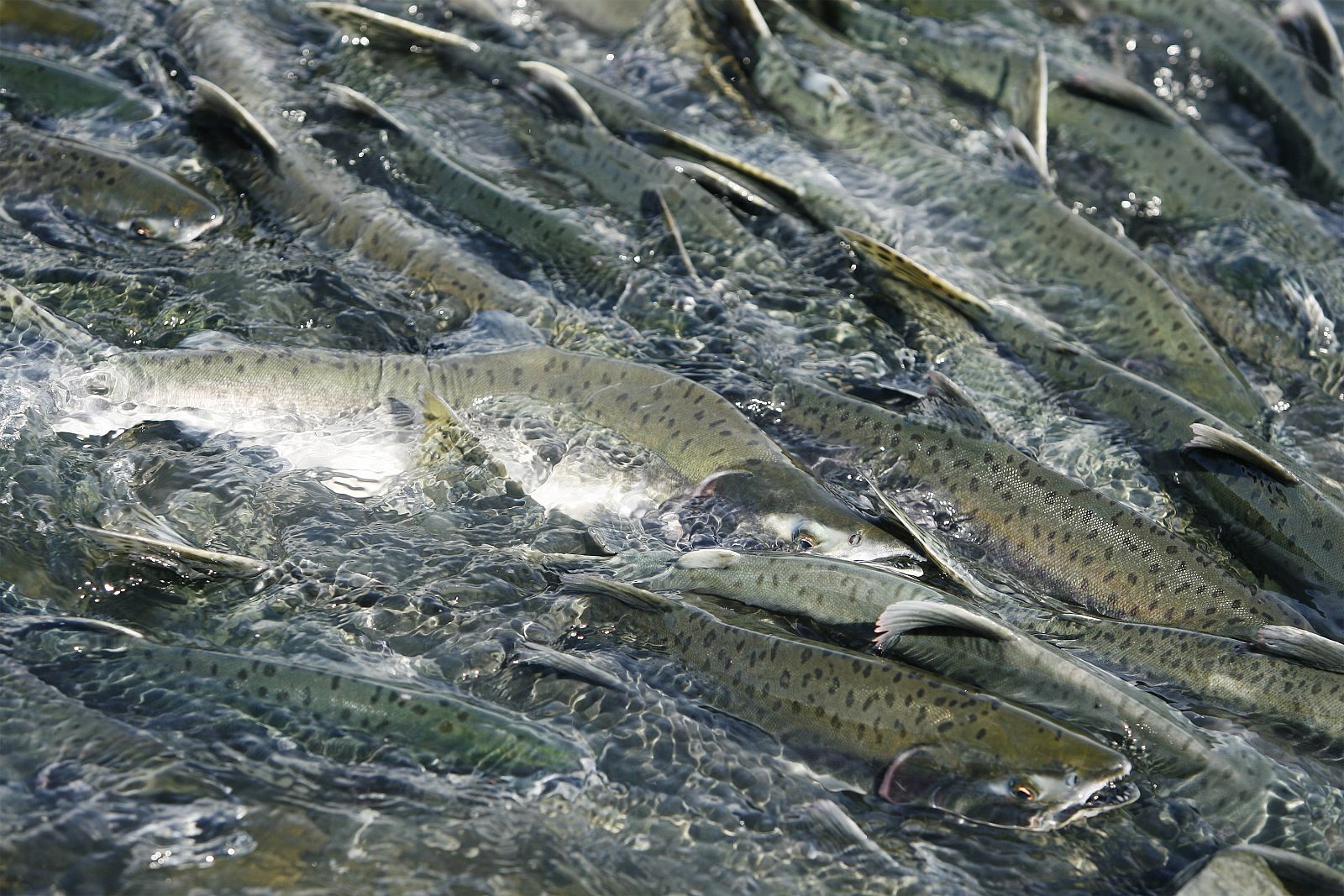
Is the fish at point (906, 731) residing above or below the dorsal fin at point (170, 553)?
above

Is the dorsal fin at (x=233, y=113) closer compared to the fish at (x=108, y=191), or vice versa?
the fish at (x=108, y=191)

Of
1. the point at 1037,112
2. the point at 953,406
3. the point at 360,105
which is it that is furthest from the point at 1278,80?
the point at 360,105

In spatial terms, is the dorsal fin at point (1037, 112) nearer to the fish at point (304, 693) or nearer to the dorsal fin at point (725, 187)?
the dorsal fin at point (725, 187)

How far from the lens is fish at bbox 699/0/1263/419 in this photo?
5.85m

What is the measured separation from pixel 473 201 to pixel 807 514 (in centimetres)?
279

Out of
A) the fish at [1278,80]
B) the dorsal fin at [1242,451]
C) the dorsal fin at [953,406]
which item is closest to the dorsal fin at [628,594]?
the dorsal fin at [953,406]

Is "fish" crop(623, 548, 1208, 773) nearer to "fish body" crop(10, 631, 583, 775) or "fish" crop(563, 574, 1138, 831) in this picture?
"fish" crop(563, 574, 1138, 831)

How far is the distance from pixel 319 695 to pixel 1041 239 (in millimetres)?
4355

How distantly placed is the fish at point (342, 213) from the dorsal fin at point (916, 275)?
1.44 metres

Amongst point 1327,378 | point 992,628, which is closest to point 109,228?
point 992,628

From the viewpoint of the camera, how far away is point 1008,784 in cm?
369

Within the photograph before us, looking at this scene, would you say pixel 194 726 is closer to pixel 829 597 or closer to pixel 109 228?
pixel 829 597

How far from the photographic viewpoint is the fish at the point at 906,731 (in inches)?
145

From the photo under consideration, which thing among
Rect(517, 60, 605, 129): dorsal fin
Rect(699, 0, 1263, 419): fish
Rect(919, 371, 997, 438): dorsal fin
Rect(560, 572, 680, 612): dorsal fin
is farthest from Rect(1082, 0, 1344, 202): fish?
Rect(560, 572, 680, 612): dorsal fin
